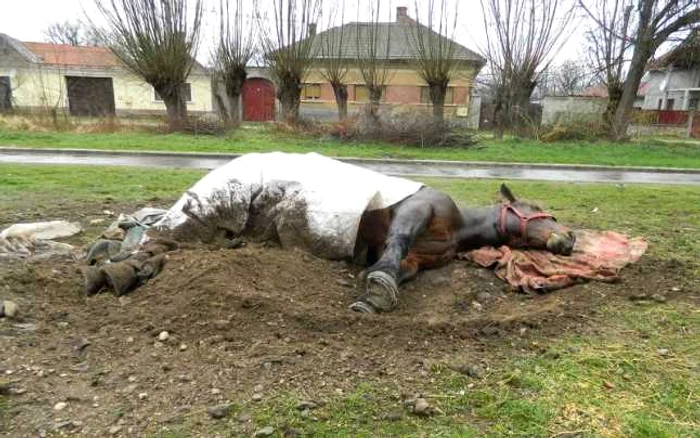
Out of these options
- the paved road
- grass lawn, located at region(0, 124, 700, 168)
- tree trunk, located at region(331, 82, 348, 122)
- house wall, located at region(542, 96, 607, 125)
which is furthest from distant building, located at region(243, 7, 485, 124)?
the paved road

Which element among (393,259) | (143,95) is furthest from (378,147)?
(143,95)

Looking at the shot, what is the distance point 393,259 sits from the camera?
3871mm

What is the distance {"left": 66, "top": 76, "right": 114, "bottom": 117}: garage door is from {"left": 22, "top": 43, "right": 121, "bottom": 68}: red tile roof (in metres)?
1.09

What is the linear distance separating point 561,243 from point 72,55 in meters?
43.3

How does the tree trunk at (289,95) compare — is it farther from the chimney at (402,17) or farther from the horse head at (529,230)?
the horse head at (529,230)

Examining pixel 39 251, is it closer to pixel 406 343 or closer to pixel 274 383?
pixel 274 383

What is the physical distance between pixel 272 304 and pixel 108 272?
1.24 metres

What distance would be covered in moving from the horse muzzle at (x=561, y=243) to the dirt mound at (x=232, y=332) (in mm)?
551

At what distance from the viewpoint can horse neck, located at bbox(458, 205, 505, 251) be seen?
483 cm

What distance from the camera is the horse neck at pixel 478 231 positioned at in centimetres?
483

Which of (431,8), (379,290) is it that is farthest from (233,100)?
(379,290)

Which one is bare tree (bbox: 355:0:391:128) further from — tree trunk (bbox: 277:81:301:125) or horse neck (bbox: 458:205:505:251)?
horse neck (bbox: 458:205:505:251)

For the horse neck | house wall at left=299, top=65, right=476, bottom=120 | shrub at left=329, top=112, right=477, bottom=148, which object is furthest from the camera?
house wall at left=299, top=65, right=476, bottom=120

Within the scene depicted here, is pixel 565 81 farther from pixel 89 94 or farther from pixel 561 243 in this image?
pixel 561 243
